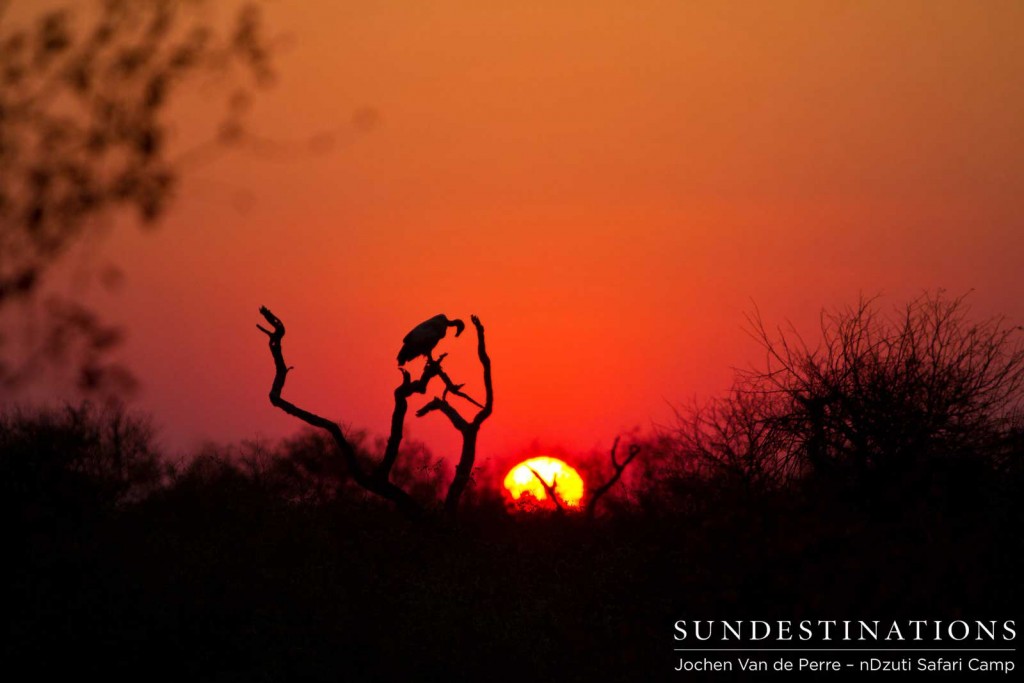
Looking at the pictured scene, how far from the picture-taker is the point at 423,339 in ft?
55.7

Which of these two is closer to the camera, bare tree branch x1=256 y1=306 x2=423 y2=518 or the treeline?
the treeline

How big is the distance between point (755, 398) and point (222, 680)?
8705mm

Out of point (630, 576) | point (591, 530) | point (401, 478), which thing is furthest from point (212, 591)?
point (401, 478)

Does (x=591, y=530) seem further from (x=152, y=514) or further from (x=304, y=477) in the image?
(x=304, y=477)

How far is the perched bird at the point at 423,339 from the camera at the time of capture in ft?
55.8

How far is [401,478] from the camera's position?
87.9 ft

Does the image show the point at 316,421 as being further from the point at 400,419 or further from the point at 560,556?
the point at 560,556

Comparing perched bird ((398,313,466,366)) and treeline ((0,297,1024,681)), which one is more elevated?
perched bird ((398,313,466,366))

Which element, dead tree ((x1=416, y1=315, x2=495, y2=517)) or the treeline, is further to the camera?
dead tree ((x1=416, y1=315, x2=495, y2=517))

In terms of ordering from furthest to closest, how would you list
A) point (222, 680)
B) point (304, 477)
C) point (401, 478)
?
point (401, 478)
point (304, 477)
point (222, 680)

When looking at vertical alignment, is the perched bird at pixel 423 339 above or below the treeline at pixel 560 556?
above

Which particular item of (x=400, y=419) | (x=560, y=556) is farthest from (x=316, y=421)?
(x=560, y=556)

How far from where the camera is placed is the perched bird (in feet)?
55.8

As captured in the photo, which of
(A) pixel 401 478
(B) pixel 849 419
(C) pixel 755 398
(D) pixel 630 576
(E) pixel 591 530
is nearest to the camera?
(D) pixel 630 576
